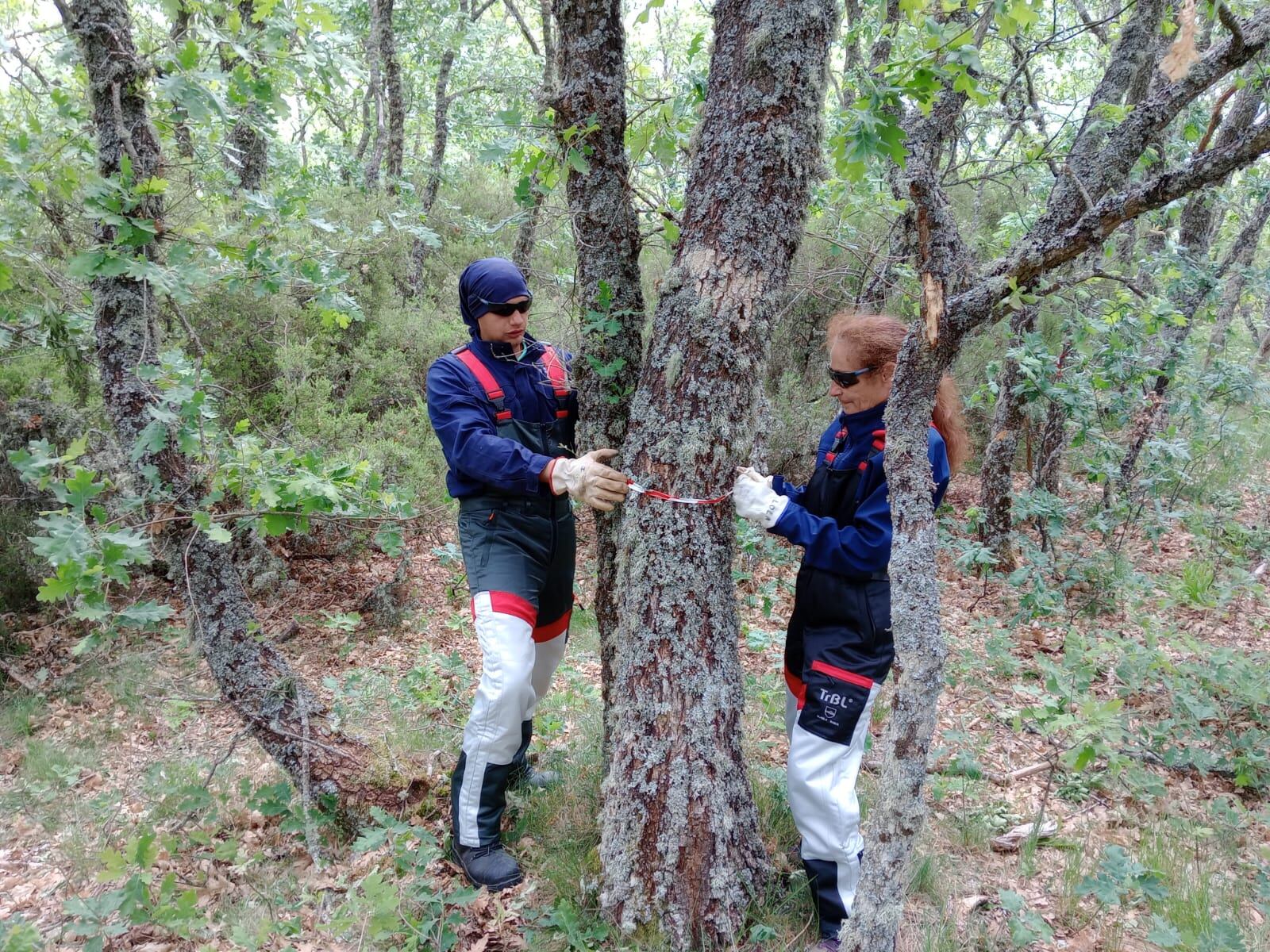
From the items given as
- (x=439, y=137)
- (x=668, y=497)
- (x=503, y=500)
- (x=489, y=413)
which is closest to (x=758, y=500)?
(x=668, y=497)

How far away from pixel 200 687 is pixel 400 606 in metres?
1.64

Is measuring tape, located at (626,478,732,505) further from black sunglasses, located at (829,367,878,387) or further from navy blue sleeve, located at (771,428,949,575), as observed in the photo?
black sunglasses, located at (829,367,878,387)

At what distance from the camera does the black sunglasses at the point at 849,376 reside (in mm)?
→ 2844

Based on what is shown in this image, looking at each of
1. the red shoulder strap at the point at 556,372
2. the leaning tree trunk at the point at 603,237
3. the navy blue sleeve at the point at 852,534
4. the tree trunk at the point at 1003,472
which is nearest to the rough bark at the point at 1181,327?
the tree trunk at the point at 1003,472

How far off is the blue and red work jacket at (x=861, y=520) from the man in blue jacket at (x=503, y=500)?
Result: 681 millimetres

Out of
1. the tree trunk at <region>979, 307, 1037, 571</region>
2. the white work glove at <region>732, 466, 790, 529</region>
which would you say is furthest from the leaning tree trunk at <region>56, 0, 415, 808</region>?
the tree trunk at <region>979, 307, 1037, 571</region>

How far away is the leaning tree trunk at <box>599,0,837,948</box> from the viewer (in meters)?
2.71

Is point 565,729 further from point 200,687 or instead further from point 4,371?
point 4,371

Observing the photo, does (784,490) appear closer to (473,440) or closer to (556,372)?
(556,372)

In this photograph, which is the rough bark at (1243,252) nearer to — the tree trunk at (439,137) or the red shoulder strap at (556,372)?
the red shoulder strap at (556,372)

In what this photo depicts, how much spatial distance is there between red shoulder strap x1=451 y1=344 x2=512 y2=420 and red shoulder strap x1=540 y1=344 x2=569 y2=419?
0.25 meters

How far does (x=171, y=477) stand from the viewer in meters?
3.43

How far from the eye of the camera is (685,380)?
9.04 feet

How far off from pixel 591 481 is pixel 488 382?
2.47 feet
